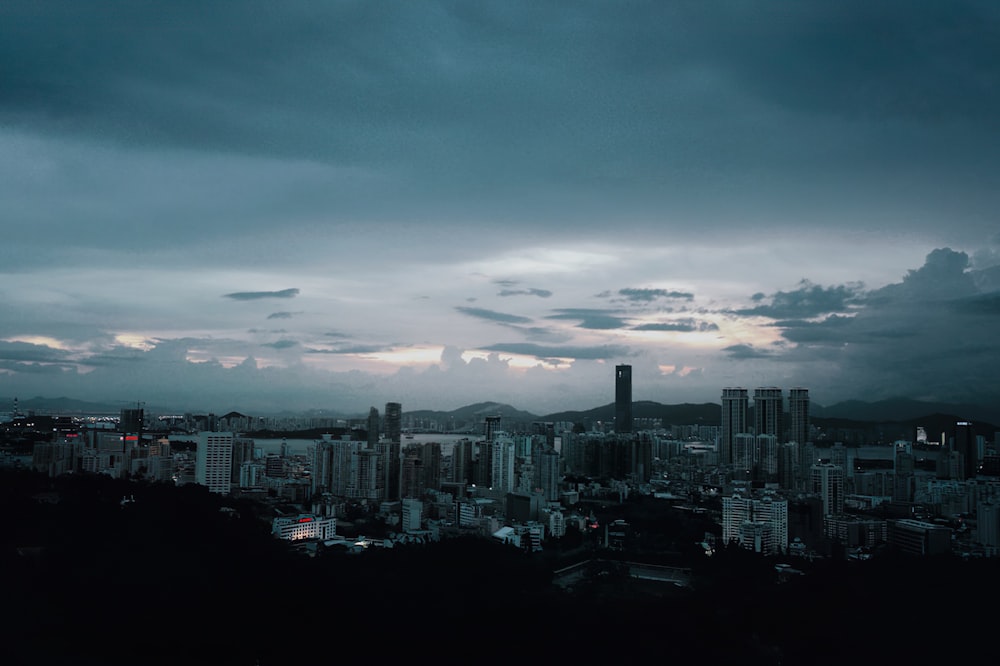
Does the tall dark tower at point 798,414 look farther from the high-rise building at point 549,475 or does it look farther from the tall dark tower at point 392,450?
the tall dark tower at point 392,450

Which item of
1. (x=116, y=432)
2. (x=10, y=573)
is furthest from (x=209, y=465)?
(x=10, y=573)

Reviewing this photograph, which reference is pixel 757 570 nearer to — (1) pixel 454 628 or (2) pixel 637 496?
(1) pixel 454 628

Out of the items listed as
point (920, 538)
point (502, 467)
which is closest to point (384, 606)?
point (920, 538)

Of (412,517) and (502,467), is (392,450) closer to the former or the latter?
(502,467)

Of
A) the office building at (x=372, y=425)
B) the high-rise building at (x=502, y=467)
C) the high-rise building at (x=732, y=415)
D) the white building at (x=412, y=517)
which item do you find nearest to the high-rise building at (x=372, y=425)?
the office building at (x=372, y=425)

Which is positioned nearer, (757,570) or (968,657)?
(968,657)

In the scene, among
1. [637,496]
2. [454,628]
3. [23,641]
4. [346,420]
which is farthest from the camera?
[346,420]

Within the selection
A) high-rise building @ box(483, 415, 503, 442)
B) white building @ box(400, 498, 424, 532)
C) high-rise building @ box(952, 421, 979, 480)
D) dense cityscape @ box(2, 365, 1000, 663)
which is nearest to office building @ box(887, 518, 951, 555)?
dense cityscape @ box(2, 365, 1000, 663)
